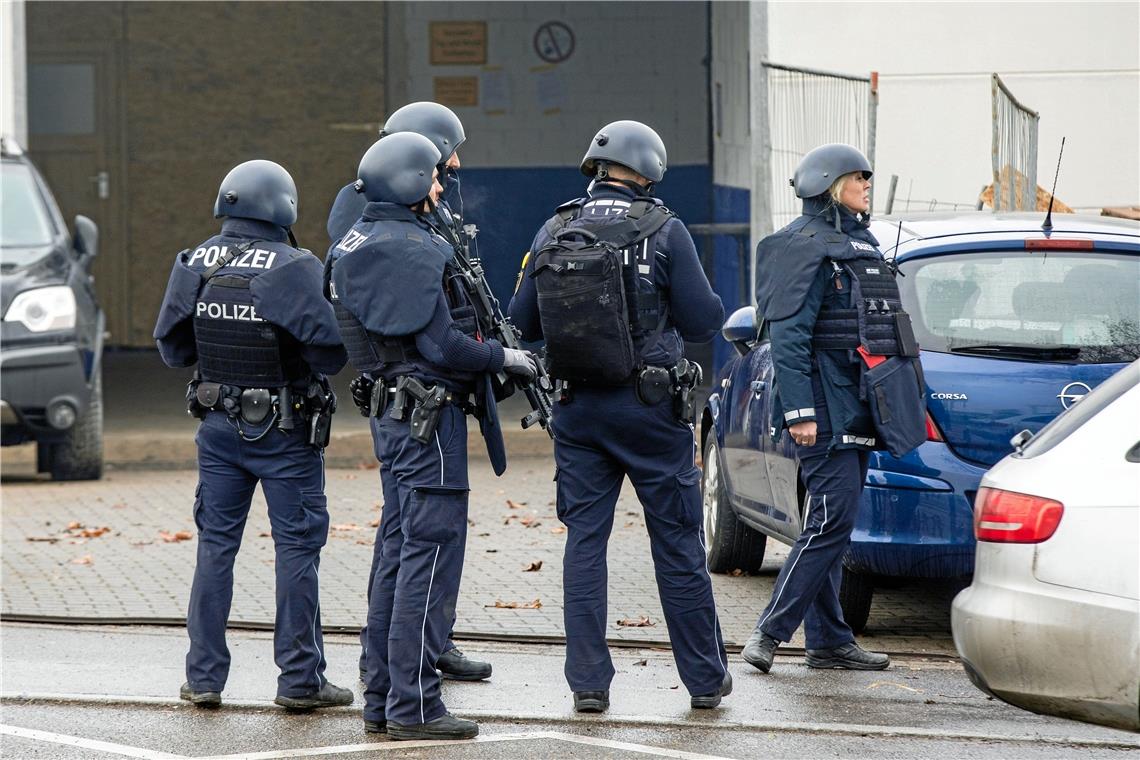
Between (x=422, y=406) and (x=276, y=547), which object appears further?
(x=276, y=547)

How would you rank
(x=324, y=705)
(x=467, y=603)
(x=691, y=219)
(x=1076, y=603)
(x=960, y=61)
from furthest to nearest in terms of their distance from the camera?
(x=691, y=219)
(x=960, y=61)
(x=467, y=603)
(x=324, y=705)
(x=1076, y=603)

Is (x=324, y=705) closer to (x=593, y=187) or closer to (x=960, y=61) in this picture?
(x=593, y=187)

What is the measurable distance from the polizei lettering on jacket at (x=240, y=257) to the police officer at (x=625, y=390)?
2.82ft

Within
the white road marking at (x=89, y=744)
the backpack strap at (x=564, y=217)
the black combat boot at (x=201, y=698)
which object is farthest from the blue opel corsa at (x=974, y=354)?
the white road marking at (x=89, y=744)

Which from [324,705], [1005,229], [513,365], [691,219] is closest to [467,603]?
[324,705]

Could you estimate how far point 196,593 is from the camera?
5984 millimetres

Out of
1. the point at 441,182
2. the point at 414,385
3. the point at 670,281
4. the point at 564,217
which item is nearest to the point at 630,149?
the point at 564,217

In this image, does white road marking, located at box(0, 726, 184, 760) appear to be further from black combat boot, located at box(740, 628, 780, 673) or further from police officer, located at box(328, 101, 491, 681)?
black combat boot, located at box(740, 628, 780, 673)

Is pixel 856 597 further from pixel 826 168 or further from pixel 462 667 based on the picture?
pixel 826 168

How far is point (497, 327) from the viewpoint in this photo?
5730 millimetres

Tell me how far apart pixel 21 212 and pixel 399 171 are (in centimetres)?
690

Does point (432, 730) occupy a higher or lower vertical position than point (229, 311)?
lower

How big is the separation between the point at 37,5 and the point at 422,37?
4484mm

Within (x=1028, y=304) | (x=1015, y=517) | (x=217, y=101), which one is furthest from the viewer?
(x=217, y=101)
